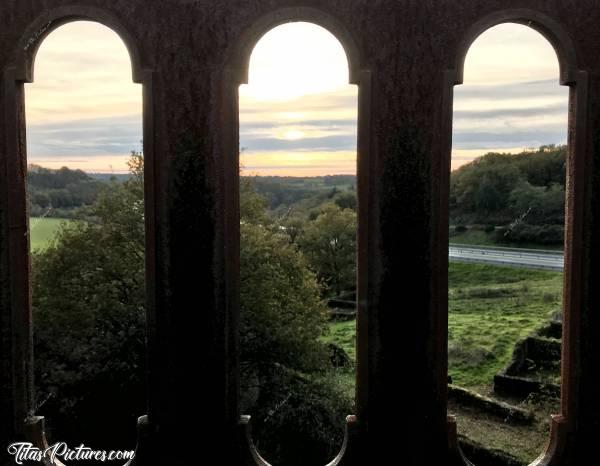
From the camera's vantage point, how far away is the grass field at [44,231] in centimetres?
1454

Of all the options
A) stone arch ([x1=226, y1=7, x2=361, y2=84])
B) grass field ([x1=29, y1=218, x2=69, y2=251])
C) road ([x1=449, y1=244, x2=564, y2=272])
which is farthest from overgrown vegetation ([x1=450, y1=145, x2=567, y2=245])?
grass field ([x1=29, y1=218, x2=69, y2=251])

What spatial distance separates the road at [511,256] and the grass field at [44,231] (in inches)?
452

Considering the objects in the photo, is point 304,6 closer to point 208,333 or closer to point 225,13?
point 225,13

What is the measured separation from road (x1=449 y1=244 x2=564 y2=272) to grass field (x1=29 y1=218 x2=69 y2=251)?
11487 millimetres

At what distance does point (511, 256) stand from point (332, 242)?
19.7 feet

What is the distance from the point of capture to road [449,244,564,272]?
60.6ft

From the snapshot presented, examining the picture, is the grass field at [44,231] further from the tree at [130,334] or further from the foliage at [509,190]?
the foliage at [509,190]

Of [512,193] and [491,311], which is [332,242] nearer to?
[512,193]

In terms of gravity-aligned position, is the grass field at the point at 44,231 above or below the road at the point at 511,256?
above

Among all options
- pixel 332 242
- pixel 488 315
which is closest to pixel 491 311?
pixel 488 315

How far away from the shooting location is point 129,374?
13.6 metres

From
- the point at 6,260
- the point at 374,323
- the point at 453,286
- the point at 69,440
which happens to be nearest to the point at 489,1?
the point at 374,323

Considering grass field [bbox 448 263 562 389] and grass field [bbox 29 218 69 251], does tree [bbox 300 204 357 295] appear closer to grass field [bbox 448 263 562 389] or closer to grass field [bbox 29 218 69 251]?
grass field [bbox 448 263 562 389]

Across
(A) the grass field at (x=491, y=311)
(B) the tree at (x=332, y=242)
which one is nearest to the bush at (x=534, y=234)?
(A) the grass field at (x=491, y=311)
